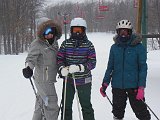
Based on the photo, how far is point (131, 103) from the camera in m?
4.57

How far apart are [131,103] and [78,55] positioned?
1053 millimetres

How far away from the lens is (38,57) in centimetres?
455

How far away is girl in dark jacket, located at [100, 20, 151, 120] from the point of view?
14.3ft

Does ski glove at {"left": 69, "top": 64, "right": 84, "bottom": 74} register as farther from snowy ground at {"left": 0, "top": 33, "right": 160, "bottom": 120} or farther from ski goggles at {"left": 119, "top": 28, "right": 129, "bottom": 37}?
snowy ground at {"left": 0, "top": 33, "right": 160, "bottom": 120}

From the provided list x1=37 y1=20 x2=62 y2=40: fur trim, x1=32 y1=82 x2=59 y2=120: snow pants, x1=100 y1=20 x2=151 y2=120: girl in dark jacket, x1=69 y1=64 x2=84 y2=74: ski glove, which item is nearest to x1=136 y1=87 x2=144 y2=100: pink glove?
x1=100 y1=20 x2=151 y2=120: girl in dark jacket

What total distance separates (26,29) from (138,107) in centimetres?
2993

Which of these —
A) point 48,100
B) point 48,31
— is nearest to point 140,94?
point 48,100

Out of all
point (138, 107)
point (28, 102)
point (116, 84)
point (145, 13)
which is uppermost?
point (145, 13)

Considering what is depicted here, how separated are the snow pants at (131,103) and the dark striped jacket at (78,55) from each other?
545mm

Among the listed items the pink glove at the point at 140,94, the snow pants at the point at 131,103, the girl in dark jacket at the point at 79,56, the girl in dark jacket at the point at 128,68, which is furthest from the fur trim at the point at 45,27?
the pink glove at the point at 140,94

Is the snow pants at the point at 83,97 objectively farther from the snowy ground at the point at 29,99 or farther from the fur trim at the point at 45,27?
the snowy ground at the point at 29,99

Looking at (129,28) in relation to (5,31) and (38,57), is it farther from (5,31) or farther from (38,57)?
(5,31)

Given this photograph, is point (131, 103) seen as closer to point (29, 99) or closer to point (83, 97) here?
point (83, 97)

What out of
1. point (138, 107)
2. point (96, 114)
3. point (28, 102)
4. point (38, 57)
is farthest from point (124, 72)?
point (28, 102)
